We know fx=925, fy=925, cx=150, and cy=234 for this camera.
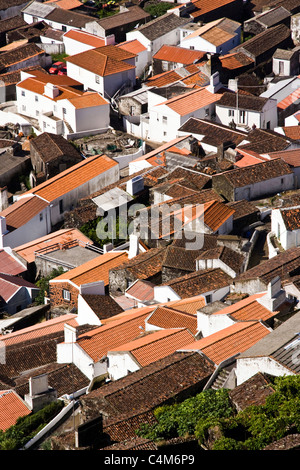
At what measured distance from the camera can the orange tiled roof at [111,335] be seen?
42.7 meters

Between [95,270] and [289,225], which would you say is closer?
[289,225]

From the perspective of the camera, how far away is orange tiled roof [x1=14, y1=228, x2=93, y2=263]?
5888 centimetres

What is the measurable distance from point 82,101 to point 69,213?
14905mm

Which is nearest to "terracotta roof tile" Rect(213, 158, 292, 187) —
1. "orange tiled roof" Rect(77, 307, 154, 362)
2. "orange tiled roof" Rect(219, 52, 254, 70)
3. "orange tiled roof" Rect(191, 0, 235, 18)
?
"orange tiled roof" Rect(77, 307, 154, 362)

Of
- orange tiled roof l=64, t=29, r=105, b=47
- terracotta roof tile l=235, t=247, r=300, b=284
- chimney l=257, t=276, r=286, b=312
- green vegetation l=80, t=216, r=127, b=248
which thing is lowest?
green vegetation l=80, t=216, r=127, b=248

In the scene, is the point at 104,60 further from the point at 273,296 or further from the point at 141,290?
the point at 273,296

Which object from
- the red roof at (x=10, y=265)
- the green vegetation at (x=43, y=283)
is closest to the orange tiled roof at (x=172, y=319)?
the green vegetation at (x=43, y=283)

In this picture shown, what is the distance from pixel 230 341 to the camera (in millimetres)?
40094

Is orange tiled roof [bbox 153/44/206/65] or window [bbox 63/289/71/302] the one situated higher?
orange tiled roof [bbox 153/44/206/65]

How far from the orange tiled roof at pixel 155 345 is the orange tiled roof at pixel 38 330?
6.70 metres

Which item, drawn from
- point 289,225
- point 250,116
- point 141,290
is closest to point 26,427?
point 141,290

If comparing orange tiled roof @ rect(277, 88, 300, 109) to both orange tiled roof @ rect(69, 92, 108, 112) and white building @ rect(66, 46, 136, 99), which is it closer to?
white building @ rect(66, 46, 136, 99)

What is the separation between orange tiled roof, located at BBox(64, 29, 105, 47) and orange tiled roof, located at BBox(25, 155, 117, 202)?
19660 millimetres

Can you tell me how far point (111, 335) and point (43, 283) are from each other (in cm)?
1316
